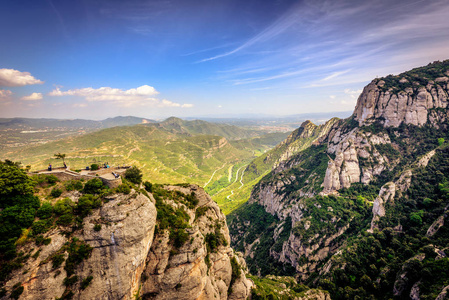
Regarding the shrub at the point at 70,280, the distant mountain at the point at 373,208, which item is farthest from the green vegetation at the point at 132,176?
the distant mountain at the point at 373,208

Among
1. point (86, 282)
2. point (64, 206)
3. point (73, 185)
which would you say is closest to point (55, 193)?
point (73, 185)

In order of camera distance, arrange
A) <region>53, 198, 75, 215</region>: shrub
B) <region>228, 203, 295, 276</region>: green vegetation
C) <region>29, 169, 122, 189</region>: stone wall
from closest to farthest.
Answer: <region>53, 198, 75, 215</region>: shrub < <region>29, 169, 122, 189</region>: stone wall < <region>228, 203, 295, 276</region>: green vegetation

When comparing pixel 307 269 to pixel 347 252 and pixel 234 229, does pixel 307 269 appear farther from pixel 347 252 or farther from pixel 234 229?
pixel 234 229

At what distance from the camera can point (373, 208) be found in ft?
252

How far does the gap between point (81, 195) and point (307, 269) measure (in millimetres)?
85669

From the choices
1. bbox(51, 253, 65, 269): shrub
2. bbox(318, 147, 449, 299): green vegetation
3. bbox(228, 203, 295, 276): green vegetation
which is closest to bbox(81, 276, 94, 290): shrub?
bbox(51, 253, 65, 269): shrub

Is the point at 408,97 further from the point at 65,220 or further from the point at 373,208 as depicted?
the point at 65,220

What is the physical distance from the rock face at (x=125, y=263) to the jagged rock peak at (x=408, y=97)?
14103 centimetres

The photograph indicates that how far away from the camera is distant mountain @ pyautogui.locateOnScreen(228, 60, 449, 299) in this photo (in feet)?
170

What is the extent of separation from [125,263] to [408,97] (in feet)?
540

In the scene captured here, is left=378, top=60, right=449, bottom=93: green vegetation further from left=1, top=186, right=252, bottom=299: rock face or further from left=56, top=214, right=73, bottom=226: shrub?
left=56, top=214, right=73, bottom=226: shrub

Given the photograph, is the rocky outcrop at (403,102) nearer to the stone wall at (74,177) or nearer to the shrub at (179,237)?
the shrub at (179,237)

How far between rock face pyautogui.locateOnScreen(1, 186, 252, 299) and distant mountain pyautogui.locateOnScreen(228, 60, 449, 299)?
47056 millimetres

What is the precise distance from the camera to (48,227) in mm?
28750
